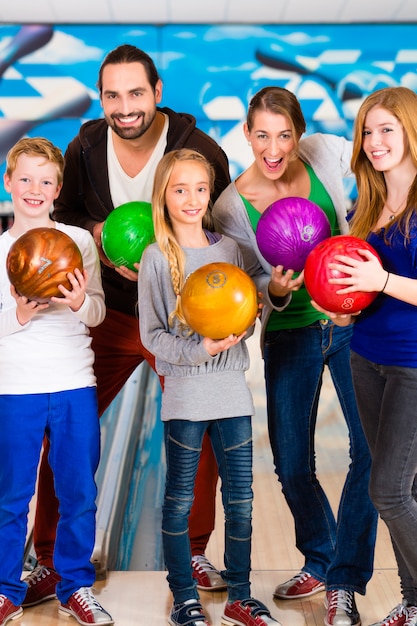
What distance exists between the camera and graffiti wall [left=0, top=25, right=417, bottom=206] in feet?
20.3

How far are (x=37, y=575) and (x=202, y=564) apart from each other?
40 cm

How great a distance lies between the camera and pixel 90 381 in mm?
1865

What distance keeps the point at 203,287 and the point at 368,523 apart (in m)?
0.65

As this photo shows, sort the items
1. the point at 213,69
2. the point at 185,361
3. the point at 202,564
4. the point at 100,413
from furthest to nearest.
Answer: the point at 213,69 → the point at 100,413 → the point at 202,564 → the point at 185,361

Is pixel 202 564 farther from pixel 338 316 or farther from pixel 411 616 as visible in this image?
pixel 338 316

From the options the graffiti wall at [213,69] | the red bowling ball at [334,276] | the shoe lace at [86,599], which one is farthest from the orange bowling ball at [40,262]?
the graffiti wall at [213,69]

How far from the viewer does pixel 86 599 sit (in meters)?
1.80

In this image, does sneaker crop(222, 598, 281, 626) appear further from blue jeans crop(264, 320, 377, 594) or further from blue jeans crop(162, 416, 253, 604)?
blue jeans crop(264, 320, 377, 594)

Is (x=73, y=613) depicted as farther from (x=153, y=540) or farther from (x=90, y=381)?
(x=153, y=540)

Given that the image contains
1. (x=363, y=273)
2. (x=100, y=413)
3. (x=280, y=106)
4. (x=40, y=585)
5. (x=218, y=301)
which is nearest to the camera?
(x=363, y=273)

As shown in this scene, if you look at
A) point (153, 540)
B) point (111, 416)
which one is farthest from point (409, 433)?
point (111, 416)

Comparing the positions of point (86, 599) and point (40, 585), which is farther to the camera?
point (40, 585)

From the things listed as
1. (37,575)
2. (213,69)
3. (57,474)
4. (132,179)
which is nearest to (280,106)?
(132,179)

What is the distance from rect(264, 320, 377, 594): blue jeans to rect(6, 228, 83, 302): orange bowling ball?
515 mm
